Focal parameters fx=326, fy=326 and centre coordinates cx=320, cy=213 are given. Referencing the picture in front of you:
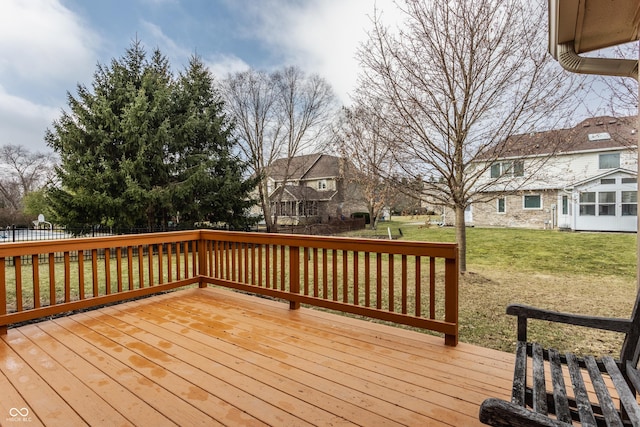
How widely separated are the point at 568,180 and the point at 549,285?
2199 millimetres

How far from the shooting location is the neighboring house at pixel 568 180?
6.18 m

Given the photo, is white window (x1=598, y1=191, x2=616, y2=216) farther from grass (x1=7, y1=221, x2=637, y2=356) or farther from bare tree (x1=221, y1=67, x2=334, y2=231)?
bare tree (x1=221, y1=67, x2=334, y2=231)

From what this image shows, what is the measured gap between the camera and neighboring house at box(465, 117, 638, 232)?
20.3 ft

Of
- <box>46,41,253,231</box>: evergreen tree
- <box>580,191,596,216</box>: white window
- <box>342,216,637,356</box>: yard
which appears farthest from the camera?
<box>580,191,596,216</box>: white window

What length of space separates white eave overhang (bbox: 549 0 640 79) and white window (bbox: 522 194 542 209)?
51.7 ft

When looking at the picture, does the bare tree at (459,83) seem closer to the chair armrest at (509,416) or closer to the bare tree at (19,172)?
the chair armrest at (509,416)

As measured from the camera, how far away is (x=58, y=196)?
34.3ft

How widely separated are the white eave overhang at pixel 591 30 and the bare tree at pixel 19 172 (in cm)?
2085

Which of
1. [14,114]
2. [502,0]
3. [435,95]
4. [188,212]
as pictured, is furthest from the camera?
[14,114]

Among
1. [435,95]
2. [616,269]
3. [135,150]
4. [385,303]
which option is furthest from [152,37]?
[616,269]

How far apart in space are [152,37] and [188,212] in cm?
686

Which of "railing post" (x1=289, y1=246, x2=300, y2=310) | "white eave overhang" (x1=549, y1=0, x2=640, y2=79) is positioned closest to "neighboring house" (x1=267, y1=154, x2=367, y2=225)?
"railing post" (x1=289, y1=246, x2=300, y2=310)

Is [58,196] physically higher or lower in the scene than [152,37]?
lower

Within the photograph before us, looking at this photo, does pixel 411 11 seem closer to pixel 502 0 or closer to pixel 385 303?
pixel 502 0
